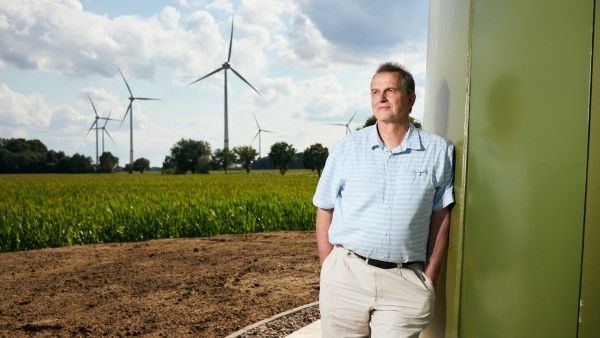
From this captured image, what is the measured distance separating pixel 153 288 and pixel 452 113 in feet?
16.1

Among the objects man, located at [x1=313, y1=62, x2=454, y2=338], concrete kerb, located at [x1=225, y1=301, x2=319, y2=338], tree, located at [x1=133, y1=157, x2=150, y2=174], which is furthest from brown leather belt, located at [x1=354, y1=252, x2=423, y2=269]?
tree, located at [x1=133, y1=157, x2=150, y2=174]

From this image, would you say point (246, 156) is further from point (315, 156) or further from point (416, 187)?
point (416, 187)

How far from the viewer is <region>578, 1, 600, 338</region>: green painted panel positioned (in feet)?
5.94

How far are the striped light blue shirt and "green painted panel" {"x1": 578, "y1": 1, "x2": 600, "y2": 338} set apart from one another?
22.9 inches

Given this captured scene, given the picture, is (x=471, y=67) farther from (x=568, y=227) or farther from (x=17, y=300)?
(x=17, y=300)

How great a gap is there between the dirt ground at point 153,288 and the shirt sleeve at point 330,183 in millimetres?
2621

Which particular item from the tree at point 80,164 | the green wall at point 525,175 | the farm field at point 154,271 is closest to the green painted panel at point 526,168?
the green wall at point 525,175

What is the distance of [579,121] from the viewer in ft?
6.01

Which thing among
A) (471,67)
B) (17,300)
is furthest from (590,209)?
(17,300)

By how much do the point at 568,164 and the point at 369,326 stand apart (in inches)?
45.8

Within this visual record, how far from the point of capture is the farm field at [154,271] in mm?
5242

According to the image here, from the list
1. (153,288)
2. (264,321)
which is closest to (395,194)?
(264,321)

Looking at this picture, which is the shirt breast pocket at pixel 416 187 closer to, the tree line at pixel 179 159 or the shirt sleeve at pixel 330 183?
the shirt sleeve at pixel 330 183

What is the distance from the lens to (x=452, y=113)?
250cm
